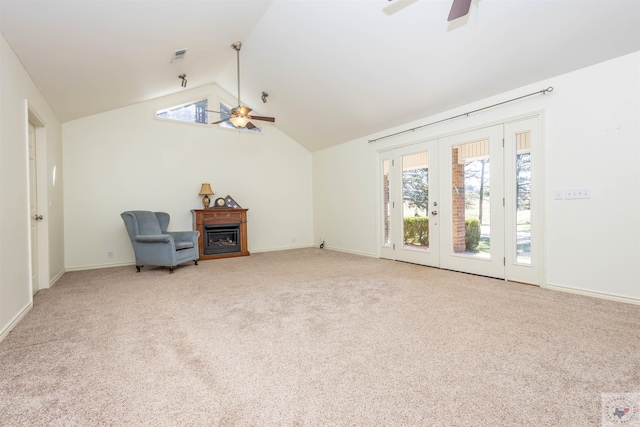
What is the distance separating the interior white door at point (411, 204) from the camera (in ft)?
16.2

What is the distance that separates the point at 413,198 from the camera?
5312 mm

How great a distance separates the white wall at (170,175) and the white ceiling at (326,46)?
537mm

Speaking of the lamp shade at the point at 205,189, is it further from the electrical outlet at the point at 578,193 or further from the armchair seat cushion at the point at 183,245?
the electrical outlet at the point at 578,193

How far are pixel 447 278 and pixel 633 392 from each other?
259cm

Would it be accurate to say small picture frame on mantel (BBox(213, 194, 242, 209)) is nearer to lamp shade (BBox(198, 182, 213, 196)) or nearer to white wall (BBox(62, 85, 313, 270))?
white wall (BBox(62, 85, 313, 270))

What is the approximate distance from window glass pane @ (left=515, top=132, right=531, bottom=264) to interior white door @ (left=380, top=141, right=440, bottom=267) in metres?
1.18

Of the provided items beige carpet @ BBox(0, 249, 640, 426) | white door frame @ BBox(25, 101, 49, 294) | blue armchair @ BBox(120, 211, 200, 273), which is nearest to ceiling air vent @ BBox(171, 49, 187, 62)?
white door frame @ BBox(25, 101, 49, 294)

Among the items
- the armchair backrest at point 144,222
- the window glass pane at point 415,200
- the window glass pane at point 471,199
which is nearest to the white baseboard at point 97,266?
the armchair backrest at point 144,222

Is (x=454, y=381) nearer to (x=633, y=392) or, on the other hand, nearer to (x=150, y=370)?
(x=633, y=392)

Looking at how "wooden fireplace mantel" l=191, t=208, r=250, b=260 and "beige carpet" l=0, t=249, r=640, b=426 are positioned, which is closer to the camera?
"beige carpet" l=0, t=249, r=640, b=426

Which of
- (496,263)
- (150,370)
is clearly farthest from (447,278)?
(150,370)

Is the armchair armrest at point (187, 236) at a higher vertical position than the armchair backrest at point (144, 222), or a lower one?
lower

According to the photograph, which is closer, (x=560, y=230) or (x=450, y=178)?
(x=560, y=230)

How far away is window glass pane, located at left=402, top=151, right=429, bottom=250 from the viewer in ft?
16.7
